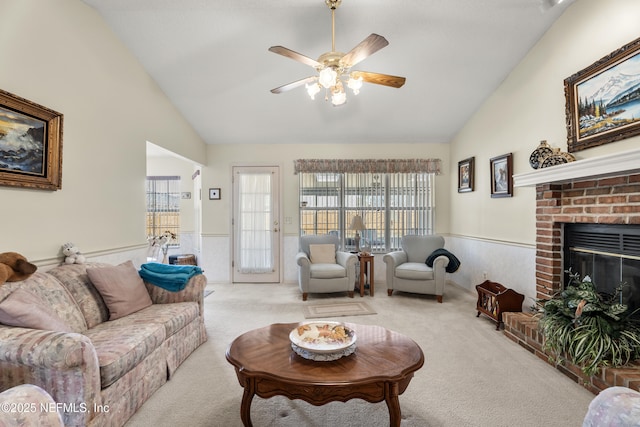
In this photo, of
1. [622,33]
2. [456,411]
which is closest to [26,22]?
[456,411]

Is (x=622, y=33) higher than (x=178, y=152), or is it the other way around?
(x=622, y=33)

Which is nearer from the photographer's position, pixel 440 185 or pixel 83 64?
pixel 83 64

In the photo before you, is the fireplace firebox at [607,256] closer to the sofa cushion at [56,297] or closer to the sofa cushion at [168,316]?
the sofa cushion at [168,316]

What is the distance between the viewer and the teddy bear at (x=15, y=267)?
190 centimetres

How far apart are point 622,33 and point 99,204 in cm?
452

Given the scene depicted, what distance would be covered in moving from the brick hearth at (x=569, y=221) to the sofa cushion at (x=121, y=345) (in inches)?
114

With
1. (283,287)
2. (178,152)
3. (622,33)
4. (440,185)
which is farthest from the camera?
(440,185)

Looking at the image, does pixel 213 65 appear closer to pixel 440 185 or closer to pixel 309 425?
pixel 309 425

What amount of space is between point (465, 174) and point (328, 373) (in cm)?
417

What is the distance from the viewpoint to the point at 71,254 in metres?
2.54

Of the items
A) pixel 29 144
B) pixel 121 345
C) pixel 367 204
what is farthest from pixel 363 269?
pixel 29 144

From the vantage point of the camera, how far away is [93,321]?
2.31 m

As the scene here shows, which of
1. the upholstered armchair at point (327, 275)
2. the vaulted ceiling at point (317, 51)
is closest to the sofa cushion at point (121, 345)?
the upholstered armchair at point (327, 275)

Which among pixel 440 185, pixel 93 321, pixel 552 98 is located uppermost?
pixel 552 98
